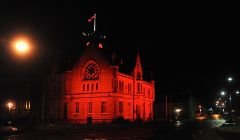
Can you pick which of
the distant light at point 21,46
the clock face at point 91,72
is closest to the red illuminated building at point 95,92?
the clock face at point 91,72

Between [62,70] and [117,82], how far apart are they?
19360mm

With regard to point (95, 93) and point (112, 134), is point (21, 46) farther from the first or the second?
point (95, 93)

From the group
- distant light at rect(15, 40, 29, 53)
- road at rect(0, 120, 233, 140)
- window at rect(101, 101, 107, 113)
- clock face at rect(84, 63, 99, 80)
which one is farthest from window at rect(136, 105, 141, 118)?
distant light at rect(15, 40, 29, 53)

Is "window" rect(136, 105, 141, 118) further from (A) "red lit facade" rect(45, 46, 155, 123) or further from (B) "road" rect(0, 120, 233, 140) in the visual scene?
(B) "road" rect(0, 120, 233, 140)

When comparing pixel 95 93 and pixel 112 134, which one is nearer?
pixel 112 134

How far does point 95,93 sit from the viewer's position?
79625mm

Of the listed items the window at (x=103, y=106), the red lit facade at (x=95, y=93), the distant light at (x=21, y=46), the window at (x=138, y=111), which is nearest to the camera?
the distant light at (x=21, y=46)

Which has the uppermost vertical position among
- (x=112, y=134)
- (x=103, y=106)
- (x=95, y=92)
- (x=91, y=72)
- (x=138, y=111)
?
(x=91, y=72)

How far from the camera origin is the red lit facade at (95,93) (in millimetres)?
77688

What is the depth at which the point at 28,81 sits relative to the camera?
101312mm

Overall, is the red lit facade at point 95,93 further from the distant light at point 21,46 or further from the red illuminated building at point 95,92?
the distant light at point 21,46

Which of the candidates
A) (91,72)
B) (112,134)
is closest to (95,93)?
(91,72)

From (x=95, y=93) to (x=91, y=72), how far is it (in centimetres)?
533

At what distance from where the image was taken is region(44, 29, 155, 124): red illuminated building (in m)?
77.8
